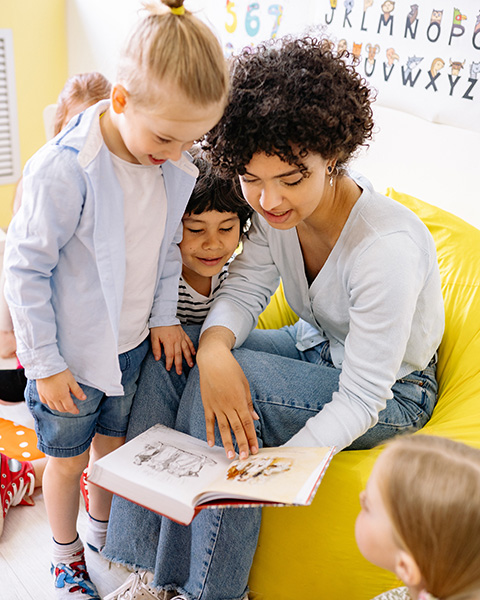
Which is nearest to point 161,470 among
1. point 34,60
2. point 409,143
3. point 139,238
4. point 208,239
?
point 139,238

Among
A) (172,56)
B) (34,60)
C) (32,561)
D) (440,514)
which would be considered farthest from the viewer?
(34,60)

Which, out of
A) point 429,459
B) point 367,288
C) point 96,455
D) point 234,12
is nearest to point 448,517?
point 429,459

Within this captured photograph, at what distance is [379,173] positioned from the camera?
6.79ft

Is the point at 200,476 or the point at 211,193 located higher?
the point at 211,193

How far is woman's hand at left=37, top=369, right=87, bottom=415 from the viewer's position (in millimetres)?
1125

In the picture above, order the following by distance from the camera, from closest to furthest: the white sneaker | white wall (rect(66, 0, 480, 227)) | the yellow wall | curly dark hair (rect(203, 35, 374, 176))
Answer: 1. curly dark hair (rect(203, 35, 374, 176))
2. the white sneaker
3. white wall (rect(66, 0, 480, 227))
4. the yellow wall

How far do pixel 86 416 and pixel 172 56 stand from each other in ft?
2.29

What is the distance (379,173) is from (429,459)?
1.39 meters

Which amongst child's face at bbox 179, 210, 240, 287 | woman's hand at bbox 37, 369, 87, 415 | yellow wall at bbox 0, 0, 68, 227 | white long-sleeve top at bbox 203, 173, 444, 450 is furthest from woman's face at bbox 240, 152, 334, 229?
yellow wall at bbox 0, 0, 68, 227

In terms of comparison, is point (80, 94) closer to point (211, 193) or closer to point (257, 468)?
point (211, 193)

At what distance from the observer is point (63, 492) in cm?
133

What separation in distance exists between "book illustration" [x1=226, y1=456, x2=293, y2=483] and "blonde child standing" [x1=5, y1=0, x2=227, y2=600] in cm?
27

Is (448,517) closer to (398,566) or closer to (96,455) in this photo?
(398,566)

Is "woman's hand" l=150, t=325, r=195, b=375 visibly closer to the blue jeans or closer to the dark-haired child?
the blue jeans
